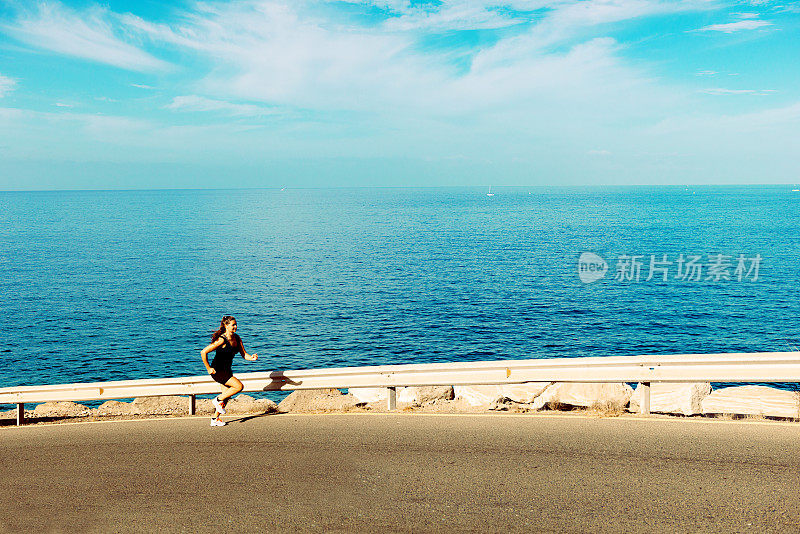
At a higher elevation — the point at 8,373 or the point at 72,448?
the point at 72,448

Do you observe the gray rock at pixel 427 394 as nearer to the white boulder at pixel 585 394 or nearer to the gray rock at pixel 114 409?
the white boulder at pixel 585 394

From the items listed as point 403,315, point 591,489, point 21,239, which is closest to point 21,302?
point 403,315

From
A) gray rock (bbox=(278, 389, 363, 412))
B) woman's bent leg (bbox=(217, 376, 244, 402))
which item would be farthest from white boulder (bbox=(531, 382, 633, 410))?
woman's bent leg (bbox=(217, 376, 244, 402))

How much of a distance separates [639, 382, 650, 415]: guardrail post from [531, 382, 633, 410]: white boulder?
0.34 m

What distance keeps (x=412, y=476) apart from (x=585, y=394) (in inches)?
173

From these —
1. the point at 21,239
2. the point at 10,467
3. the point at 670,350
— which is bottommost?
the point at 670,350

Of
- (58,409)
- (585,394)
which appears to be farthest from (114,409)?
(585,394)

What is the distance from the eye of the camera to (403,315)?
43.6 metres

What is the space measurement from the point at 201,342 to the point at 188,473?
3050cm

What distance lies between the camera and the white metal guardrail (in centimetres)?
873

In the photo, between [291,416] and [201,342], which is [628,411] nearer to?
[291,416]

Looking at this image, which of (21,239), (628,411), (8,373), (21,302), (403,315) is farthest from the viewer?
(21,239)

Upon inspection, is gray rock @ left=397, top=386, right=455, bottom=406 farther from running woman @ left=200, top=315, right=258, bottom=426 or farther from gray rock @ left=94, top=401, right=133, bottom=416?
gray rock @ left=94, top=401, right=133, bottom=416

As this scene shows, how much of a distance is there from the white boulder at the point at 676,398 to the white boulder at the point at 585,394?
1.01 ft
